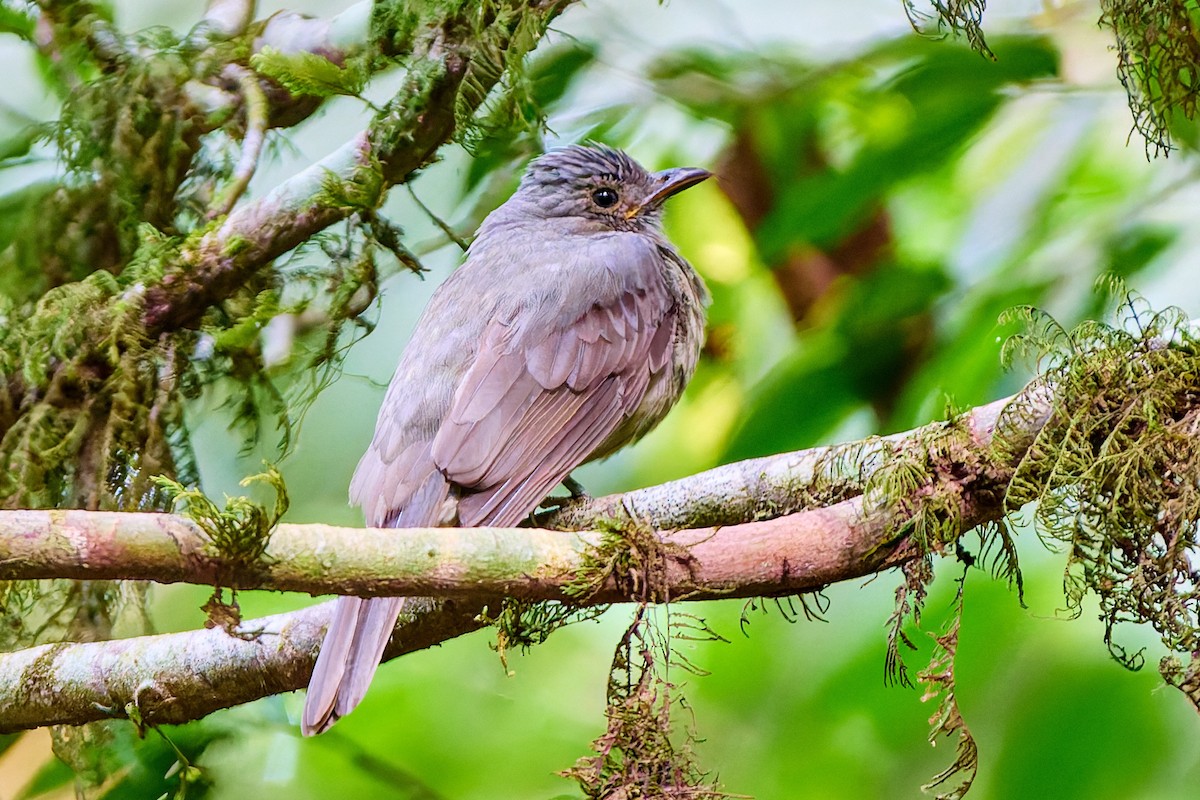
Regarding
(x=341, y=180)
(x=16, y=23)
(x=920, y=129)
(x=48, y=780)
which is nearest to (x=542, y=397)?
(x=341, y=180)

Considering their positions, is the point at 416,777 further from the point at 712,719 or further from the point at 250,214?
the point at 250,214

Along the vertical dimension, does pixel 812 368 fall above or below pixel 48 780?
above

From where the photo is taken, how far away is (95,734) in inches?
143

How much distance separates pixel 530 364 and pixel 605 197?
950 millimetres

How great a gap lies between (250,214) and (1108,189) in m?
2.86

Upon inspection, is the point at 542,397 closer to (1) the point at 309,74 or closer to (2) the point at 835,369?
(1) the point at 309,74

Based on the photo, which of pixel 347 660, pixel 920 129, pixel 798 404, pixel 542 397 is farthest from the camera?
pixel 798 404

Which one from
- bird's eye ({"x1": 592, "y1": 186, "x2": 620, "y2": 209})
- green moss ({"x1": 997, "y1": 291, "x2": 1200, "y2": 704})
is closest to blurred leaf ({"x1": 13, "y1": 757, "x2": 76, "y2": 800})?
bird's eye ({"x1": 592, "y1": 186, "x2": 620, "y2": 209})

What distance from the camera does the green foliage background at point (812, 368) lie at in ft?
11.4

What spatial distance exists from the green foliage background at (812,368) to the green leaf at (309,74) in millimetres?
564

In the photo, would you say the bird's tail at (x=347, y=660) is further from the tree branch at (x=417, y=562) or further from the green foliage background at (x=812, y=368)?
the green foliage background at (x=812, y=368)

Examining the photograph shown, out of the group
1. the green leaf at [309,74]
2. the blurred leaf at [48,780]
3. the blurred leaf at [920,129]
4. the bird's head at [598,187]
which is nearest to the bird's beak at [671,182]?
the bird's head at [598,187]

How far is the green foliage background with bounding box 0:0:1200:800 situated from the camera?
348 centimetres

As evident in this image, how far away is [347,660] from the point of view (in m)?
2.44
